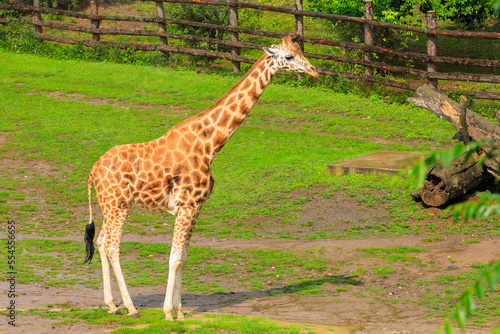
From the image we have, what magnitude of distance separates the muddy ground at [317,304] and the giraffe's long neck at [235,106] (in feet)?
6.60

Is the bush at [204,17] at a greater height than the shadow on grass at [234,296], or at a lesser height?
greater

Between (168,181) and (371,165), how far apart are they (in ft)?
20.1

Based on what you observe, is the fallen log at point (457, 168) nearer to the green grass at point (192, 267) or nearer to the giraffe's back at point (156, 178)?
the green grass at point (192, 267)

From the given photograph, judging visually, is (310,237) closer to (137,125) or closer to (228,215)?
(228,215)

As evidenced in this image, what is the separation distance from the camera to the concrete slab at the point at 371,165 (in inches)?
486

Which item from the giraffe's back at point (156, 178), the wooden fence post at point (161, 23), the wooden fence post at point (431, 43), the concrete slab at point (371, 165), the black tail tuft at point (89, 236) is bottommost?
the black tail tuft at point (89, 236)

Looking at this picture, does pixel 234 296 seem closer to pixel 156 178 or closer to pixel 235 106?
pixel 156 178

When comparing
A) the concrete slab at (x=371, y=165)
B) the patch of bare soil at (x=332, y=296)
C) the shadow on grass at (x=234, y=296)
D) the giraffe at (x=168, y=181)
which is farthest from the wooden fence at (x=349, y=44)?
the shadow on grass at (x=234, y=296)

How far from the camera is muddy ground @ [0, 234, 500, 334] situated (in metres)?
6.94

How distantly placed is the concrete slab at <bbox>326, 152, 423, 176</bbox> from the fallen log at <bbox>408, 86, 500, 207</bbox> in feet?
4.08

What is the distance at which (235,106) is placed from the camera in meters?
7.93

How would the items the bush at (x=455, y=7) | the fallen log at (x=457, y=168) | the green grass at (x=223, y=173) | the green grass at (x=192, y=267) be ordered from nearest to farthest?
1. the green grass at (x=192, y=267)
2. the green grass at (x=223, y=173)
3. the fallen log at (x=457, y=168)
4. the bush at (x=455, y=7)

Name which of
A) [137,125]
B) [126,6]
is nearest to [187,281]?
[137,125]

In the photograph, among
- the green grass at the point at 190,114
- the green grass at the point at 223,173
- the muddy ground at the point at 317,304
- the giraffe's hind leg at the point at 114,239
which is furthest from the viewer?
the green grass at the point at 190,114
